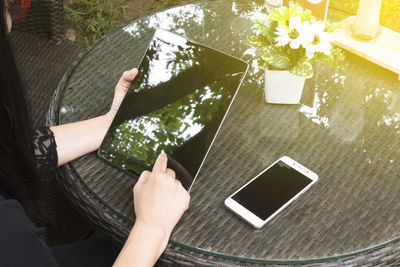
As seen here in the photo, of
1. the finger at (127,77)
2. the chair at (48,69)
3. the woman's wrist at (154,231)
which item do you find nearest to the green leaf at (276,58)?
the finger at (127,77)

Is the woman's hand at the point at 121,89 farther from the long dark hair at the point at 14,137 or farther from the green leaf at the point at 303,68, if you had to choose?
the green leaf at the point at 303,68

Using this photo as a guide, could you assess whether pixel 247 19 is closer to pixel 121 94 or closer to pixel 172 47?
pixel 172 47

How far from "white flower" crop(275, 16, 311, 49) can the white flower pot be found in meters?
0.12

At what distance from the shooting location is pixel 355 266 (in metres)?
1.10

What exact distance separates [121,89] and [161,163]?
312 millimetres

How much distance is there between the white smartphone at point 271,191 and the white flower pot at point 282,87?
21 centimetres

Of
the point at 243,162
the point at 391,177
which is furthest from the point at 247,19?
→ the point at 391,177

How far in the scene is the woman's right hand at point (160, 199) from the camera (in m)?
1.11

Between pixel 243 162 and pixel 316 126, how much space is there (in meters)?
0.25

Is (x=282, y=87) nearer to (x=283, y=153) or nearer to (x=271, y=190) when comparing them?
(x=283, y=153)

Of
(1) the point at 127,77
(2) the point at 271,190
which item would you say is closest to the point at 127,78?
(1) the point at 127,77

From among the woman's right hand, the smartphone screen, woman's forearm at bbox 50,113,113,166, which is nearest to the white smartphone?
the smartphone screen

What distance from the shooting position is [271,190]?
1204 mm

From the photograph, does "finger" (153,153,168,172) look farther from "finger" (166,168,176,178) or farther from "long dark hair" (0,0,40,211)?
"long dark hair" (0,0,40,211)
